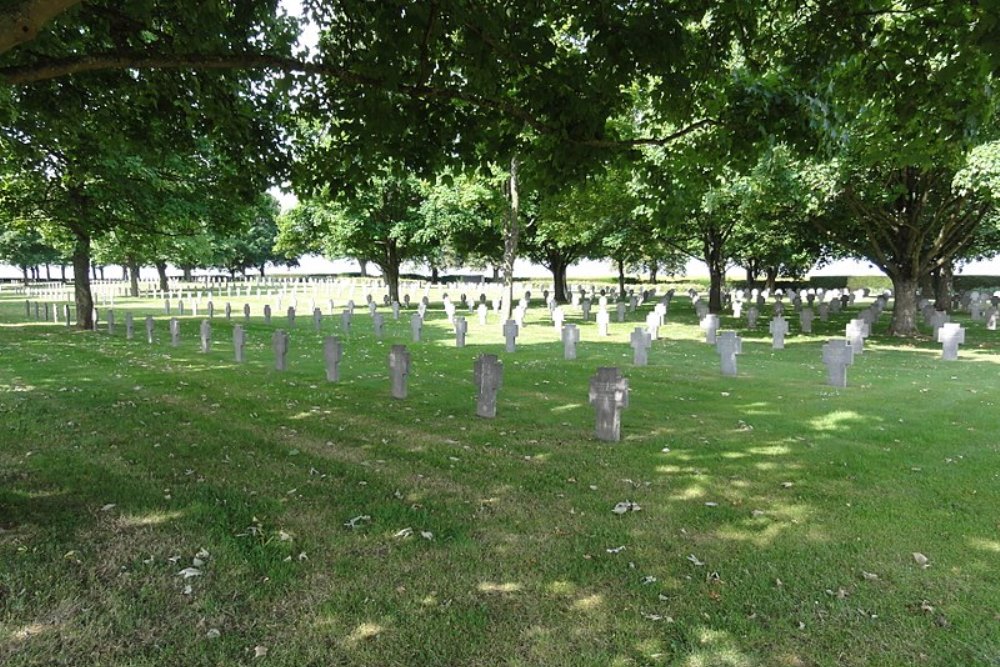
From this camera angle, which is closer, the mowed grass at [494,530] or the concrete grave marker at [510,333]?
the mowed grass at [494,530]

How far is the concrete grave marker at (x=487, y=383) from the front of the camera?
27.5 feet

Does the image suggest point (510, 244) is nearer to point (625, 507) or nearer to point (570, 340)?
point (570, 340)

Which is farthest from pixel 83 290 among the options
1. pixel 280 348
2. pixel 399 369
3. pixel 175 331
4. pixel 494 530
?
pixel 494 530

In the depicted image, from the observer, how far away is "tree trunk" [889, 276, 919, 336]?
1909 centimetres

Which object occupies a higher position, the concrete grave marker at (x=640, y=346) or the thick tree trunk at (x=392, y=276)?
the thick tree trunk at (x=392, y=276)

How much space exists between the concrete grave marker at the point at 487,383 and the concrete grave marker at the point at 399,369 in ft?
4.93

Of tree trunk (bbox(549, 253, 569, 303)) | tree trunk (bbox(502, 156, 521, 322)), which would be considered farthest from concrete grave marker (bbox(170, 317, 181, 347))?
tree trunk (bbox(549, 253, 569, 303))

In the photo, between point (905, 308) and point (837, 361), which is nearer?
point (837, 361)

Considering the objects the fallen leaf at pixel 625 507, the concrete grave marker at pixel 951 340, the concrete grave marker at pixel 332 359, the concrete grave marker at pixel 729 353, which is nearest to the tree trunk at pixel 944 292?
the concrete grave marker at pixel 951 340

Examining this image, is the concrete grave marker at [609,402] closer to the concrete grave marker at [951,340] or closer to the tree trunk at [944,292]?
the concrete grave marker at [951,340]

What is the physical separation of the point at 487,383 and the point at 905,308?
1703 centimetres

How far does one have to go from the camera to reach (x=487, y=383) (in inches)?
331

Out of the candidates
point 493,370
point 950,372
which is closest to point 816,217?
point 950,372

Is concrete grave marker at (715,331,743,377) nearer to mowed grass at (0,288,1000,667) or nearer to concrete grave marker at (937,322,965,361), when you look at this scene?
mowed grass at (0,288,1000,667)
